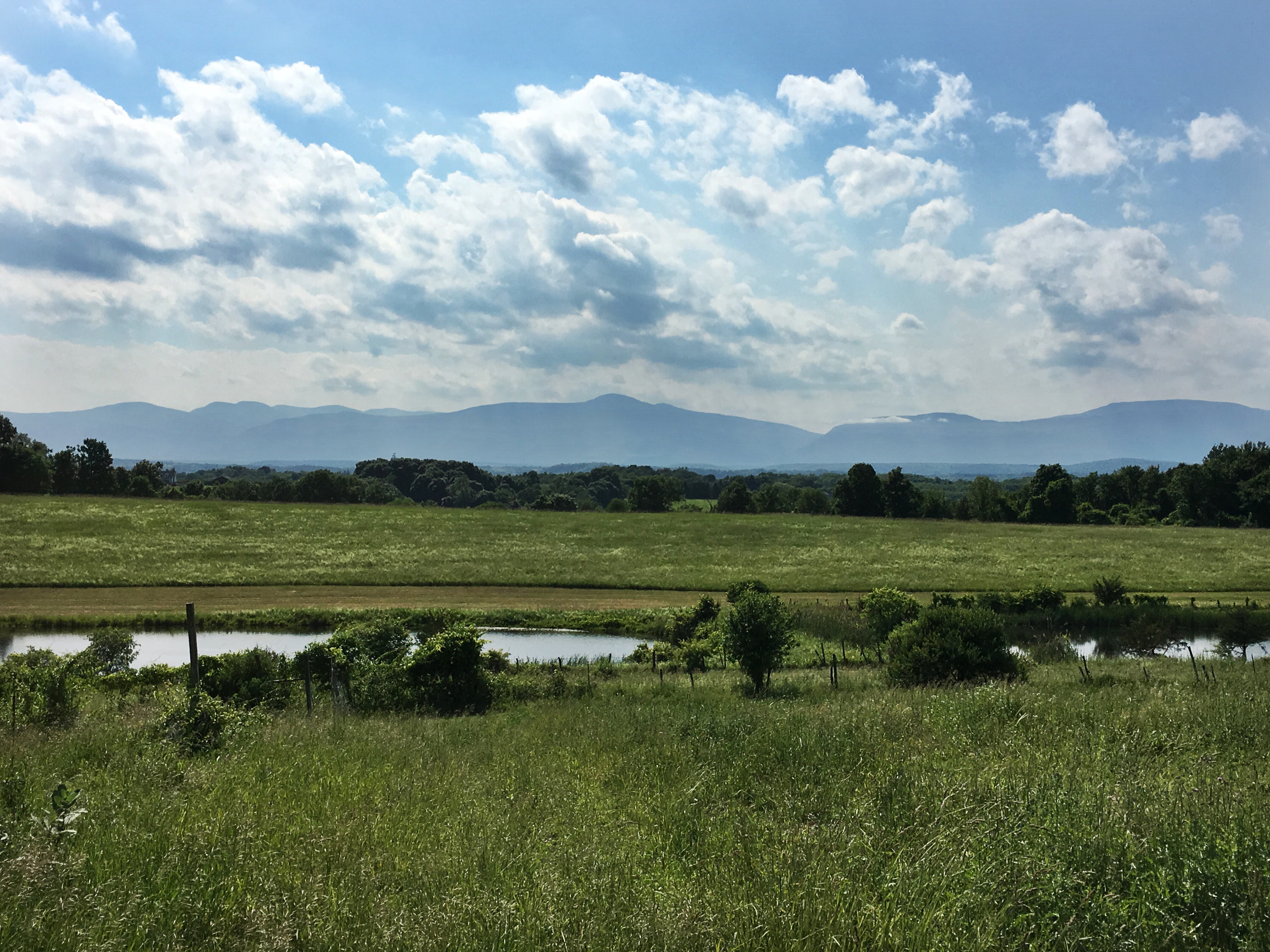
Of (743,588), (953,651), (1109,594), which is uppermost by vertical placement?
(953,651)

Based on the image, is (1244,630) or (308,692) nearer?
(308,692)

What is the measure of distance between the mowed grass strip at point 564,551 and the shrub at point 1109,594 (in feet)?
26.3

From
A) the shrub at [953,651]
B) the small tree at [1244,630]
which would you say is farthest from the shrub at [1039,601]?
the shrub at [953,651]

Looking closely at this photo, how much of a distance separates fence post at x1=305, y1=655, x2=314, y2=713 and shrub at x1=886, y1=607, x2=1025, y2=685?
1498cm

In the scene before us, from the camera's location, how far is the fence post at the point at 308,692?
16.4 metres

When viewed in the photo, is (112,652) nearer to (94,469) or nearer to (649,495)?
(649,495)

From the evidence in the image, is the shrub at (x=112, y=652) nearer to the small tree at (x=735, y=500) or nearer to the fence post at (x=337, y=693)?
the fence post at (x=337, y=693)

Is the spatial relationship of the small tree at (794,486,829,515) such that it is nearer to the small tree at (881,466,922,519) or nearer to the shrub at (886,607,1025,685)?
the small tree at (881,466,922,519)

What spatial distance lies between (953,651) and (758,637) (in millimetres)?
5462

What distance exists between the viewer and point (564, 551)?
61500 mm

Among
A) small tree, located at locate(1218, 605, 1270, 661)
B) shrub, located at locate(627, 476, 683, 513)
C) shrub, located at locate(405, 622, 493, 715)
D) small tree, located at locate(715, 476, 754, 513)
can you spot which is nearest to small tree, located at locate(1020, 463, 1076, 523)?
small tree, located at locate(715, 476, 754, 513)

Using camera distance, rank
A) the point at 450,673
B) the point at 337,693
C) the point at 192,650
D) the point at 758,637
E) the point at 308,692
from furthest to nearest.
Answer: the point at 758,637
the point at 450,673
the point at 337,693
the point at 308,692
the point at 192,650

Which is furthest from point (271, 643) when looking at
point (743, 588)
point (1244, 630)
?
point (1244, 630)

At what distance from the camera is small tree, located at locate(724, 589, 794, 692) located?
20094 millimetres
